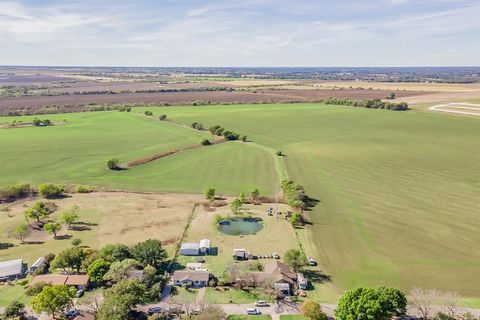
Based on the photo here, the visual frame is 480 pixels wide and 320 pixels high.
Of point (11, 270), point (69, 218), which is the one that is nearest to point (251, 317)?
point (11, 270)

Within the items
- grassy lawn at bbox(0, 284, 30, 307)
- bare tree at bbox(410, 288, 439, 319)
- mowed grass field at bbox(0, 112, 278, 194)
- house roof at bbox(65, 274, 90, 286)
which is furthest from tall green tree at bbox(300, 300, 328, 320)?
mowed grass field at bbox(0, 112, 278, 194)

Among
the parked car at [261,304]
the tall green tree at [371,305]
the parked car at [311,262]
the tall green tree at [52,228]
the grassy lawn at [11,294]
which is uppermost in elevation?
the tall green tree at [371,305]

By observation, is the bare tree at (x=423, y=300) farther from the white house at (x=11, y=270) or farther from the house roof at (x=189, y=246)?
the white house at (x=11, y=270)

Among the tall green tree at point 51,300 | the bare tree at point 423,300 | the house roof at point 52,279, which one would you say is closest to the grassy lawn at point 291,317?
the bare tree at point 423,300

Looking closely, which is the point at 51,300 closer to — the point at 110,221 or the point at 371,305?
the point at 110,221

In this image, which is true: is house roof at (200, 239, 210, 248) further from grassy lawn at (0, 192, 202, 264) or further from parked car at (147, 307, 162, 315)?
parked car at (147, 307, 162, 315)

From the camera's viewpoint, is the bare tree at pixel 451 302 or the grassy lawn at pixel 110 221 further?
the grassy lawn at pixel 110 221

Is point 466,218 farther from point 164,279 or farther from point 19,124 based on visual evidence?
point 19,124
